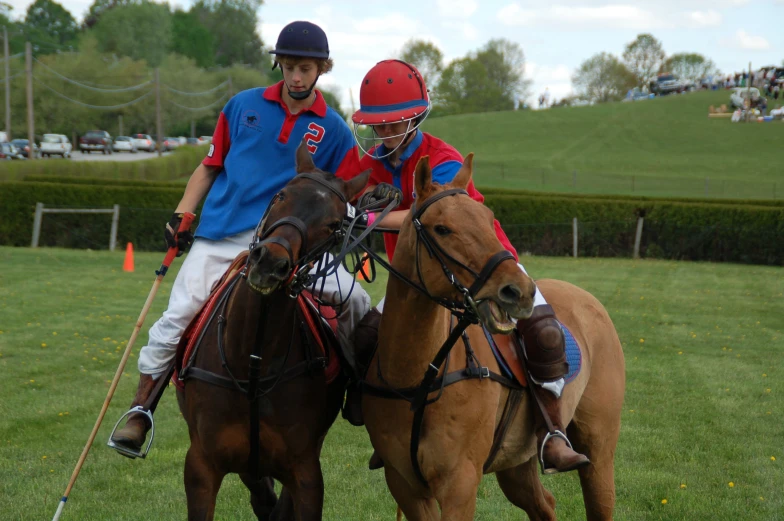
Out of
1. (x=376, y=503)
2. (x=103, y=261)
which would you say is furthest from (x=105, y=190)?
(x=376, y=503)

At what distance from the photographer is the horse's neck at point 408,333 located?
3.82 metres

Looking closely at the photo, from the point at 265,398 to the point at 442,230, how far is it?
1280 mm

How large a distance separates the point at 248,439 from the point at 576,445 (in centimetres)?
207

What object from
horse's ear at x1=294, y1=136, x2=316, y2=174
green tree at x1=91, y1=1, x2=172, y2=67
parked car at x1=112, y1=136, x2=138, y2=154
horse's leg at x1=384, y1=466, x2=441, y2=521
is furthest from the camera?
green tree at x1=91, y1=1, x2=172, y2=67

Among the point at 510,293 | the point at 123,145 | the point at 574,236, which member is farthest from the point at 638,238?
the point at 123,145

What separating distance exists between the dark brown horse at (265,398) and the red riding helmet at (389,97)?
47cm

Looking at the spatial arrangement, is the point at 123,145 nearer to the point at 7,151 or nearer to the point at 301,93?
the point at 7,151

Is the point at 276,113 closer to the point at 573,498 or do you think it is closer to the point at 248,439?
the point at 248,439

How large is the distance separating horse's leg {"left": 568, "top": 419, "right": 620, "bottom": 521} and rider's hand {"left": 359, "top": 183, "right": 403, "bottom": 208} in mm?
1900

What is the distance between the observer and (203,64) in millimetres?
103562

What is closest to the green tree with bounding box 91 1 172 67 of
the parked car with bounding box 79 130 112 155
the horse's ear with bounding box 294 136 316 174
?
the parked car with bounding box 79 130 112 155

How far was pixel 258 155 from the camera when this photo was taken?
4750 millimetres

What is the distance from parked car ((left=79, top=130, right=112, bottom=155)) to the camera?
58.1 m

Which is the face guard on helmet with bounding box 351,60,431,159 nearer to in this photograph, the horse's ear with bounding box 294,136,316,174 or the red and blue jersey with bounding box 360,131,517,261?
the red and blue jersey with bounding box 360,131,517,261
